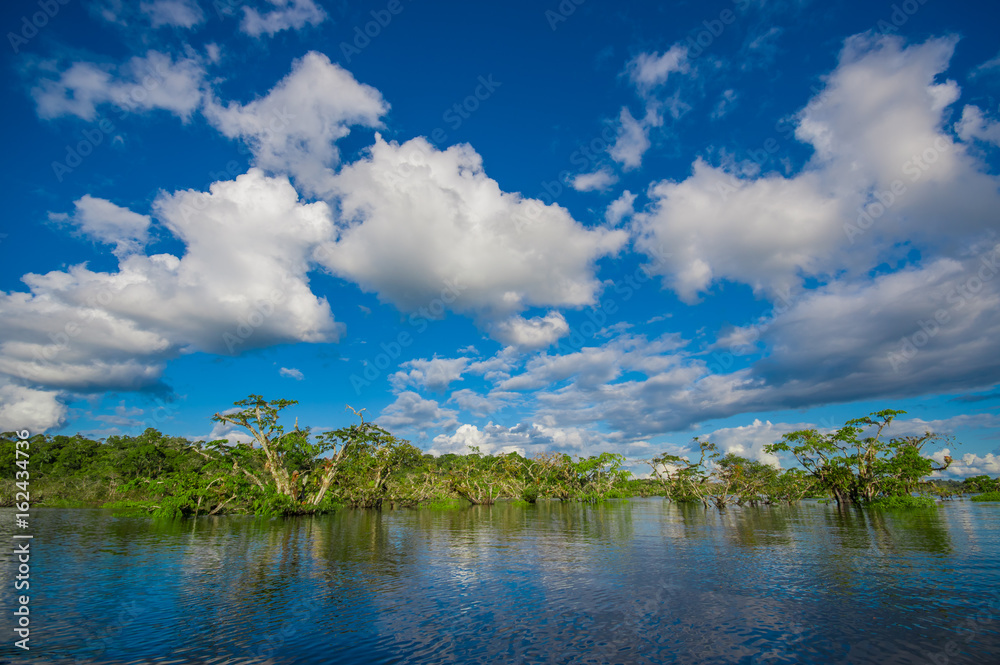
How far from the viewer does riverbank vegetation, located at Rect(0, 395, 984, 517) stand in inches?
2162

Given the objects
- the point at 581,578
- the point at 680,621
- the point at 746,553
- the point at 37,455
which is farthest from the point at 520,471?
the point at 37,455

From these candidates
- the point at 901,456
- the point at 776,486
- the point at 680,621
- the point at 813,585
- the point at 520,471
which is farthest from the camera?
the point at 520,471

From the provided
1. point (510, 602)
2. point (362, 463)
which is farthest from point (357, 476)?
point (510, 602)

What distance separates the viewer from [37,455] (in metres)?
97.3

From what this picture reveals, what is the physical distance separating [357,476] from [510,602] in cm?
5739

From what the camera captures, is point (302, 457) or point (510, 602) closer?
point (510, 602)

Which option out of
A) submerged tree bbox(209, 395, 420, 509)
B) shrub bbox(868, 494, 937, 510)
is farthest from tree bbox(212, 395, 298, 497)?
shrub bbox(868, 494, 937, 510)

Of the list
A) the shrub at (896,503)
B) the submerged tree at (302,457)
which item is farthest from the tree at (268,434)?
the shrub at (896,503)

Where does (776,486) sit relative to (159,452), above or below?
below

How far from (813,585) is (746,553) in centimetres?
918

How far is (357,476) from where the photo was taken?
69500mm

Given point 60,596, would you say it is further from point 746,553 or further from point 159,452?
point 159,452

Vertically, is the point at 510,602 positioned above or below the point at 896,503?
above

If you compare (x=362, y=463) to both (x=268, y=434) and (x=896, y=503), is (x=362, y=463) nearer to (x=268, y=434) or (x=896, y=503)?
(x=268, y=434)
